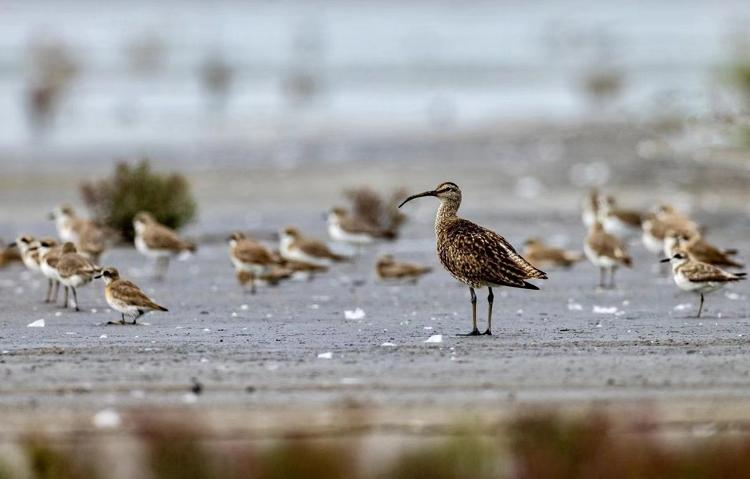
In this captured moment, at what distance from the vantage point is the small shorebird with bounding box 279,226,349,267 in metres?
21.2

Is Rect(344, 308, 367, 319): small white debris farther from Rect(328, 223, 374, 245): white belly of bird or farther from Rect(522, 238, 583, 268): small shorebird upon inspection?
Rect(328, 223, 374, 245): white belly of bird

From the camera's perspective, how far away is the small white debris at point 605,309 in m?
17.0

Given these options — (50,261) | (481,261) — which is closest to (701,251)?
(481,261)

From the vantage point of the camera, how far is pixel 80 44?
100 metres

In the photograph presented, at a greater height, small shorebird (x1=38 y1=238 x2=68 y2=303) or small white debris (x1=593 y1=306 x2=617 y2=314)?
small shorebird (x1=38 y1=238 x2=68 y2=303)

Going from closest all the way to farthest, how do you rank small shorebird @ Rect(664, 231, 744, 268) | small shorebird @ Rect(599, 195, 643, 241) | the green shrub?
small shorebird @ Rect(664, 231, 744, 268) < small shorebird @ Rect(599, 195, 643, 241) < the green shrub

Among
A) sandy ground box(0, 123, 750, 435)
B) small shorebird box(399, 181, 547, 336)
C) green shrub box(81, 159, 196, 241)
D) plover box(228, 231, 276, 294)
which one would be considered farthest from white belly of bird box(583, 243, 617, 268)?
green shrub box(81, 159, 196, 241)

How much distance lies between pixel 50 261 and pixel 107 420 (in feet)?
24.0

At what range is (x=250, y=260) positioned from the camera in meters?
19.7

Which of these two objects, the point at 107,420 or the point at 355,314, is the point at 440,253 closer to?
the point at 355,314

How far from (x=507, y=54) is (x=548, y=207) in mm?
67322

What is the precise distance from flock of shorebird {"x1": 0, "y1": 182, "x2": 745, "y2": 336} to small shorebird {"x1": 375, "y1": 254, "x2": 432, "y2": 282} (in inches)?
0.5

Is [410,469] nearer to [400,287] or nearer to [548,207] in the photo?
[400,287]

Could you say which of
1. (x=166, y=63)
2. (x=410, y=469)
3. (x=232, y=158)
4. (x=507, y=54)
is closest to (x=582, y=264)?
(x=410, y=469)
